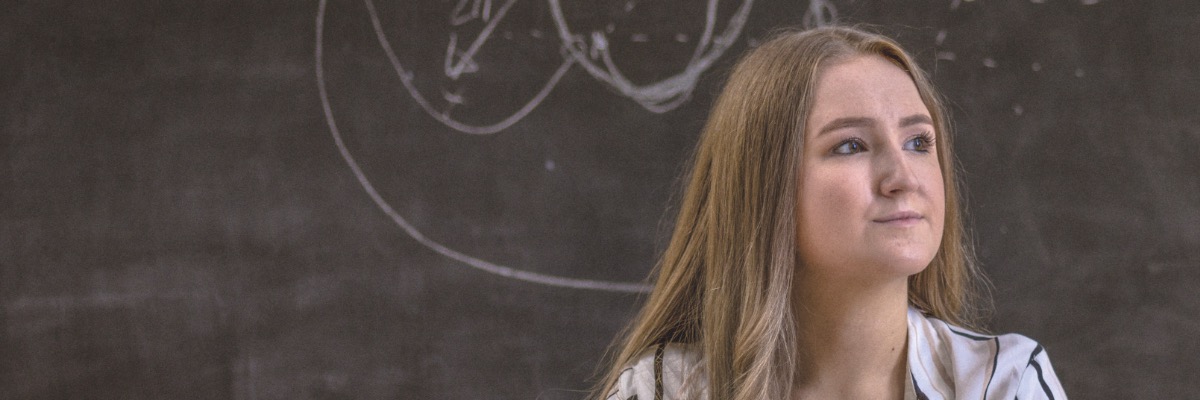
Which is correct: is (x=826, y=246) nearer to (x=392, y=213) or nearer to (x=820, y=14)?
(x=820, y=14)

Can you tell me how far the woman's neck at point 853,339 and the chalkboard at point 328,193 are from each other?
1.58 ft

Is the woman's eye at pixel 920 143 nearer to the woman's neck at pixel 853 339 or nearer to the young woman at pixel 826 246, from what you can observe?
the young woman at pixel 826 246

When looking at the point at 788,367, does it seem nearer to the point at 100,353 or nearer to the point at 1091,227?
the point at 1091,227

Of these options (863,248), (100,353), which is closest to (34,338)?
(100,353)

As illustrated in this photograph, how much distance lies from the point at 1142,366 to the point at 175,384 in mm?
1465

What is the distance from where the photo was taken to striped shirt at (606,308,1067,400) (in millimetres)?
929

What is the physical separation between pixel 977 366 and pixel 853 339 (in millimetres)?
128

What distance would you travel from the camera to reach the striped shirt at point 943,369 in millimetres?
929

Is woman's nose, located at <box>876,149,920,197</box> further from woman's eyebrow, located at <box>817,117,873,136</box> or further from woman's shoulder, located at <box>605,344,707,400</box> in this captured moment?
woman's shoulder, located at <box>605,344,707,400</box>

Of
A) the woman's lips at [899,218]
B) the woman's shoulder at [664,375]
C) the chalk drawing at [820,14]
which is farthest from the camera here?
the chalk drawing at [820,14]

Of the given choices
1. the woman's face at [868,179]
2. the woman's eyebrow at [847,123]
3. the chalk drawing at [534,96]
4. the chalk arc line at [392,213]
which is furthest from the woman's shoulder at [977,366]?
the chalk arc line at [392,213]

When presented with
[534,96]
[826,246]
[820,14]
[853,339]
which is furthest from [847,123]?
[534,96]

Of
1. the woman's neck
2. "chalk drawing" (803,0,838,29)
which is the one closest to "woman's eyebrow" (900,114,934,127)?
the woman's neck

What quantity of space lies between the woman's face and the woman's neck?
4 cm
